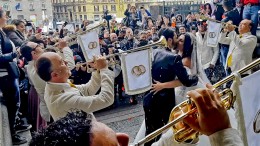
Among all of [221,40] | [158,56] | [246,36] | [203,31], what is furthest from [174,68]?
[203,31]

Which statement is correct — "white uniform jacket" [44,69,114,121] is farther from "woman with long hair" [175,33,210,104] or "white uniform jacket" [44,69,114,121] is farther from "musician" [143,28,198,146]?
"woman with long hair" [175,33,210,104]

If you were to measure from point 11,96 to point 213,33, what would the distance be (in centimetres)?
455

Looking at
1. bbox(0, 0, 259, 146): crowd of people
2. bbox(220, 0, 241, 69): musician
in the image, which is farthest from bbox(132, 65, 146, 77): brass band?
bbox(220, 0, 241, 69): musician

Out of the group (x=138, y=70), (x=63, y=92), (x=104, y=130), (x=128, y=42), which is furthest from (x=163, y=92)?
(x=128, y=42)

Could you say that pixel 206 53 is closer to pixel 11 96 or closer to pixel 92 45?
pixel 92 45

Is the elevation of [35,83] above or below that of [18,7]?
above

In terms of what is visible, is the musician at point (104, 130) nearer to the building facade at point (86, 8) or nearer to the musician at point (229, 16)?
the musician at point (229, 16)

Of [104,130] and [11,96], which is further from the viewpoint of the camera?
[11,96]

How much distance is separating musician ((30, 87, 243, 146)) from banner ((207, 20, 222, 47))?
21.0ft

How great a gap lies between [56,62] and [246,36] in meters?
4.72

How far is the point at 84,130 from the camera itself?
1.43 metres

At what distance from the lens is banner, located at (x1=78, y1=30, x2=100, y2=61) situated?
5.89 meters

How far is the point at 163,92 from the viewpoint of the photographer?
413 cm

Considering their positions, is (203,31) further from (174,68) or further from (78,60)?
(174,68)
